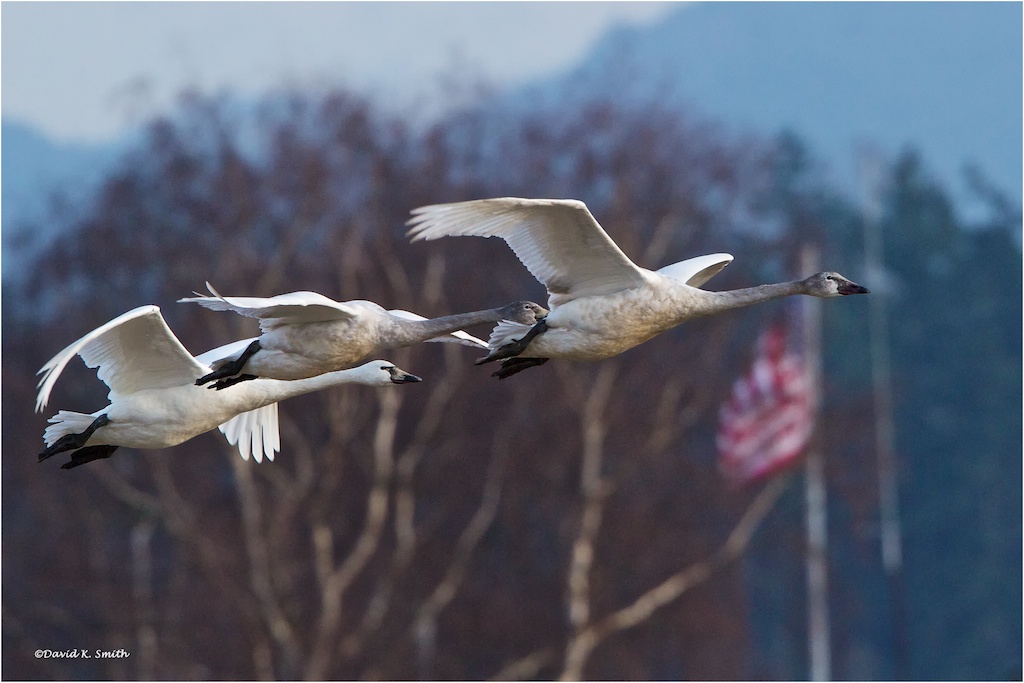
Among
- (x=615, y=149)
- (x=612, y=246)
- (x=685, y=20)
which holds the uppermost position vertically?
(x=685, y=20)

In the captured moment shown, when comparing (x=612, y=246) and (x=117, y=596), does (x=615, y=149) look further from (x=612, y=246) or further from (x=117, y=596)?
(x=612, y=246)

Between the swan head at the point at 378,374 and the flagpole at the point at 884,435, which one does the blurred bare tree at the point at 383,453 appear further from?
the swan head at the point at 378,374

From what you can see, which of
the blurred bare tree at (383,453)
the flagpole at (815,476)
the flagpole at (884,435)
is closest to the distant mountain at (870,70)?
the flagpole at (884,435)

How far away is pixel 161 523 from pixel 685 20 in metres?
145

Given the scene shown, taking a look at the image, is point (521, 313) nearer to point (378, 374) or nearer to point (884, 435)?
point (378, 374)

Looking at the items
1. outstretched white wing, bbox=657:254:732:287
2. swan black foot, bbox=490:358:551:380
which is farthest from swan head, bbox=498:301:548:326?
outstretched white wing, bbox=657:254:732:287

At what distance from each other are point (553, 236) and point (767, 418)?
1590 cm

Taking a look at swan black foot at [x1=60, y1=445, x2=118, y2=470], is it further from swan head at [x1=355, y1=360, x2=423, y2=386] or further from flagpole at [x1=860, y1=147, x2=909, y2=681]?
flagpole at [x1=860, y1=147, x2=909, y2=681]

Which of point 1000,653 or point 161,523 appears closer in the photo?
point 161,523

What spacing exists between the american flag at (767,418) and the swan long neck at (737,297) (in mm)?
14929

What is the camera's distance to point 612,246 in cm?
1144

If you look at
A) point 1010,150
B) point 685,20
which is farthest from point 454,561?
point 685,20

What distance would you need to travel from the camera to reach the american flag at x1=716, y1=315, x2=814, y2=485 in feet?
87.7

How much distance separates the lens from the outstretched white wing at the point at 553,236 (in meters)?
11.2
